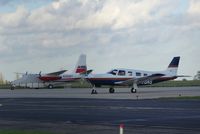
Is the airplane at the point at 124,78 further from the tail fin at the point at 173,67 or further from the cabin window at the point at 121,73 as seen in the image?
the tail fin at the point at 173,67

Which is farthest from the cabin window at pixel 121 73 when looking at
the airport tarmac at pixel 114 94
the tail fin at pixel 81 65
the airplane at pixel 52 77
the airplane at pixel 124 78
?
the tail fin at pixel 81 65

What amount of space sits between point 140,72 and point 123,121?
40.9 m

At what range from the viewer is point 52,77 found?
101 metres

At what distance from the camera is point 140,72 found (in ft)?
208

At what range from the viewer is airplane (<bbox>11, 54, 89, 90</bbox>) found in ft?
328

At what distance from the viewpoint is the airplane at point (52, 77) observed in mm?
100062

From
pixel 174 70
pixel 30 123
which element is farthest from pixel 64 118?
pixel 174 70

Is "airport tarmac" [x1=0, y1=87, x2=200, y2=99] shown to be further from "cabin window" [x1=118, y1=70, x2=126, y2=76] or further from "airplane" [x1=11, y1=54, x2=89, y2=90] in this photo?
"airplane" [x1=11, y1=54, x2=89, y2=90]

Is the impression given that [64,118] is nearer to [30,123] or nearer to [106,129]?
[30,123]

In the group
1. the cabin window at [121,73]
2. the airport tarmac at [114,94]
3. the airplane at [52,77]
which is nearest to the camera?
the airport tarmac at [114,94]

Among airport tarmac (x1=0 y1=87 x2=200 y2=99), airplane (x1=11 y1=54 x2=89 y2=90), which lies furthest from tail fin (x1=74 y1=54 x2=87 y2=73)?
airport tarmac (x1=0 y1=87 x2=200 y2=99)

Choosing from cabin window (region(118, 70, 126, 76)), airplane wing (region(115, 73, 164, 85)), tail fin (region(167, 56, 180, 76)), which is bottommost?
airplane wing (region(115, 73, 164, 85))

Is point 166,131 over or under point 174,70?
under

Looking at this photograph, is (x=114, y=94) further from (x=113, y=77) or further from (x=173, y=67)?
(x=173, y=67)
